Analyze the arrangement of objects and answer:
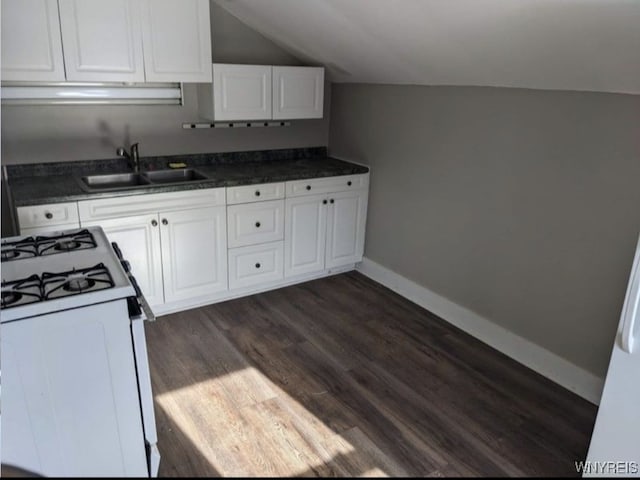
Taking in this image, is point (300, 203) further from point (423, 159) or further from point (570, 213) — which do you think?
point (570, 213)

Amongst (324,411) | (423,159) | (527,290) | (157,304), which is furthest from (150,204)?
(527,290)

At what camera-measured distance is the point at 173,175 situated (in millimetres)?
3326

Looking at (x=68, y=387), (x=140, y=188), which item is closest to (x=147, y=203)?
(x=140, y=188)

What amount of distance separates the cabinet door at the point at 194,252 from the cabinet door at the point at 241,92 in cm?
69

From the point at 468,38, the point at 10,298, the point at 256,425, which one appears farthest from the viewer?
Answer: the point at 468,38

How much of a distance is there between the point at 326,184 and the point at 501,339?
5.14ft

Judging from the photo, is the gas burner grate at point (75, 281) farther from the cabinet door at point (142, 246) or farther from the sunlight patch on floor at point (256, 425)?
the cabinet door at point (142, 246)

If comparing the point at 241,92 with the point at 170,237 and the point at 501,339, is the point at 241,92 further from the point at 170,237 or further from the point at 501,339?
the point at 501,339

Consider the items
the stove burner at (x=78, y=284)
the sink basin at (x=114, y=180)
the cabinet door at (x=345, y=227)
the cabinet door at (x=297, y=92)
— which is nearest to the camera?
the stove burner at (x=78, y=284)

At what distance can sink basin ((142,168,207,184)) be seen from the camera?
3.25 meters

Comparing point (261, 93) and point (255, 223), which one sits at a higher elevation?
point (261, 93)

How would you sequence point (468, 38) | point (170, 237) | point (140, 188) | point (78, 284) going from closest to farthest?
point (78, 284) → point (468, 38) → point (140, 188) → point (170, 237)

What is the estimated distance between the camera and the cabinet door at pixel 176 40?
2756mm

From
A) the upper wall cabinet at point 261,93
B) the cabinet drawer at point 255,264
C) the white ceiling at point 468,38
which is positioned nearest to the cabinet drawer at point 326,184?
the cabinet drawer at point 255,264
